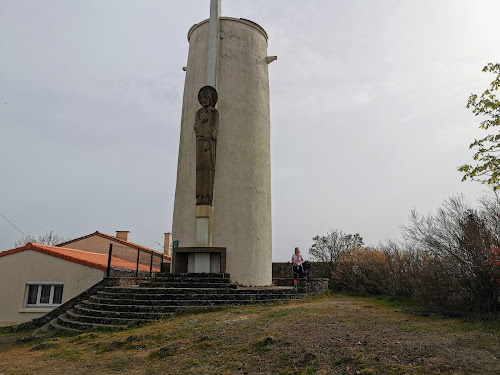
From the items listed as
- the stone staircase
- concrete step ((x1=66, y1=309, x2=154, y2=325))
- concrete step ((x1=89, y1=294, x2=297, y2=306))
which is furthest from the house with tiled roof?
concrete step ((x1=66, y1=309, x2=154, y2=325))

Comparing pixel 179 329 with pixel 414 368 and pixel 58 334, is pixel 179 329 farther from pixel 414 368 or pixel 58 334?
pixel 414 368

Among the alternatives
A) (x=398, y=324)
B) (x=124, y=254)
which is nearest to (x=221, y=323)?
(x=398, y=324)

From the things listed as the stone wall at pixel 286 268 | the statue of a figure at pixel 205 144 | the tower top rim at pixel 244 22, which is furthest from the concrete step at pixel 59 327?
the stone wall at pixel 286 268

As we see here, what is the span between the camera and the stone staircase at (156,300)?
10039 mm

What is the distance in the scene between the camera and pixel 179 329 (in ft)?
27.3

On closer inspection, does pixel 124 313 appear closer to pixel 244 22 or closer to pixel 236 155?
pixel 236 155

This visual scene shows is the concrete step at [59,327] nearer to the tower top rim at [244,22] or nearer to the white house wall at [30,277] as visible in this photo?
the white house wall at [30,277]

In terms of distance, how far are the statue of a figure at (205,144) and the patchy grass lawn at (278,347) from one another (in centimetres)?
600

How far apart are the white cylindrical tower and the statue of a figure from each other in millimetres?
535

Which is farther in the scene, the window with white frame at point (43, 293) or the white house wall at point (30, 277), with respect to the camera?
the window with white frame at point (43, 293)

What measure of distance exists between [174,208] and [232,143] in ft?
12.1

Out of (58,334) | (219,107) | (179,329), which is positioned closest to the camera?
(179,329)

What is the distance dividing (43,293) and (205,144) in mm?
9223

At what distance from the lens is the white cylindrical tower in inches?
593
